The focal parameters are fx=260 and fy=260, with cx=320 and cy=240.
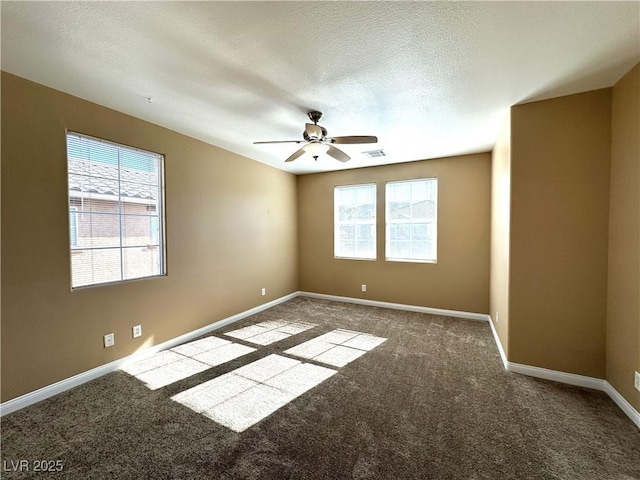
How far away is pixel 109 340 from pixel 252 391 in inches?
63.2

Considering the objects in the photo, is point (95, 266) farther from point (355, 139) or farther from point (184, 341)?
point (355, 139)

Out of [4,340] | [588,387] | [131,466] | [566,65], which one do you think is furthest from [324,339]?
[566,65]

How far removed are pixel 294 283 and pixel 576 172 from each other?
461cm

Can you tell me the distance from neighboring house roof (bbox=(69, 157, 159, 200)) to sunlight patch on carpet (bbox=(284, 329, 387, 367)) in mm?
2512

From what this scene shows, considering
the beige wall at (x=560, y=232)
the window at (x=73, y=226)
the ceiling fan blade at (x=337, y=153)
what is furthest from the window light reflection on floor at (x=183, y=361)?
the beige wall at (x=560, y=232)

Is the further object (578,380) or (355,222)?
(355,222)

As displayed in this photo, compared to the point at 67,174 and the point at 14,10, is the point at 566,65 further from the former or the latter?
the point at 67,174

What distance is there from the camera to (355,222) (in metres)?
5.16

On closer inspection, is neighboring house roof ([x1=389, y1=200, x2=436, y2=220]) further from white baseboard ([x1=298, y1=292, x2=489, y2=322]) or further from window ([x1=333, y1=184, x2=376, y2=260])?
white baseboard ([x1=298, y1=292, x2=489, y2=322])

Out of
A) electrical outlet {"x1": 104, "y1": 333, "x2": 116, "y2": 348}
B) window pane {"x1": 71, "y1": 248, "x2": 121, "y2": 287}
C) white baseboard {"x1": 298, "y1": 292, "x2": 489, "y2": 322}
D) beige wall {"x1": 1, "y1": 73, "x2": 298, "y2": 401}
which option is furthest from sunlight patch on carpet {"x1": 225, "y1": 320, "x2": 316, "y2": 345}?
window pane {"x1": 71, "y1": 248, "x2": 121, "y2": 287}

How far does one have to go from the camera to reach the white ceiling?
146 cm

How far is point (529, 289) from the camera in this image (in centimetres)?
253

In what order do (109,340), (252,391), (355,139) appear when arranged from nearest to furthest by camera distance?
(252,391), (355,139), (109,340)

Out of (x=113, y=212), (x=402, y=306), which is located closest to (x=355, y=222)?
(x=402, y=306)
